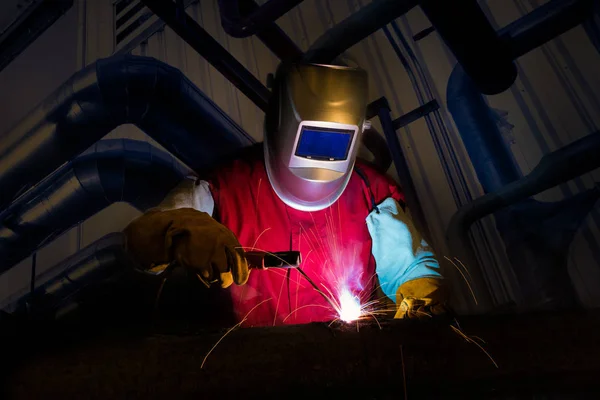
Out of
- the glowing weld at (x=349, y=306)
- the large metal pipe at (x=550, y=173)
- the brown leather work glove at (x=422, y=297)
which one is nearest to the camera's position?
the brown leather work glove at (x=422, y=297)

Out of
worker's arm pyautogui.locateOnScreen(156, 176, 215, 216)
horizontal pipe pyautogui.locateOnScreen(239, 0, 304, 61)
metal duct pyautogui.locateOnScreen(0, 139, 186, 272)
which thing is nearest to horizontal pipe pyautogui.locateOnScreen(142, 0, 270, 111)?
horizontal pipe pyautogui.locateOnScreen(239, 0, 304, 61)

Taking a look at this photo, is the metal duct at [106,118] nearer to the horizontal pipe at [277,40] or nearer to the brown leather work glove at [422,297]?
the horizontal pipe at [277,40]

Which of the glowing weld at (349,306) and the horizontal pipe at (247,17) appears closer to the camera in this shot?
the glowing weld at (349,306)

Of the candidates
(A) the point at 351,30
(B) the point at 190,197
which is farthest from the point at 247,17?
(B) the point at 190,197

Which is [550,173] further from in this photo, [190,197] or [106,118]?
[106,118]

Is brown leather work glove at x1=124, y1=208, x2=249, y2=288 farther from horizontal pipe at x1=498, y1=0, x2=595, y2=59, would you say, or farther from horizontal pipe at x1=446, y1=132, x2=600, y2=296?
horizontal pipe at x1=498, y1=0, x2=595, y2=59

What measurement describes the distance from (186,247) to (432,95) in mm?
1810

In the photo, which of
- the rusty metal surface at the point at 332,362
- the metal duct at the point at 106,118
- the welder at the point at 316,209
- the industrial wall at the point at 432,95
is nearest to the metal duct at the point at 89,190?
the metal duct at the point at 106,118

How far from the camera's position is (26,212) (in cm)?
230

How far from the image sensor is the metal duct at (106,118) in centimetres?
195

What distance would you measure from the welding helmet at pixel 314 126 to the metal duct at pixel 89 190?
0.79 meters

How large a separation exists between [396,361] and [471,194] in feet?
5.14

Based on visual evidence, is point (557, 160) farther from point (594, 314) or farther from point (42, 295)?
point (42, 295)

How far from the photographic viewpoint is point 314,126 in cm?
150
